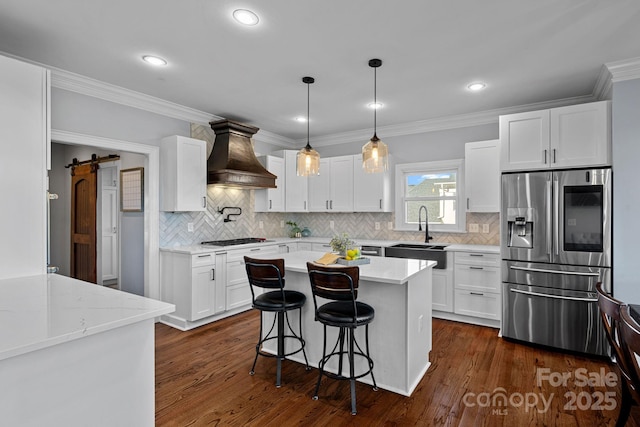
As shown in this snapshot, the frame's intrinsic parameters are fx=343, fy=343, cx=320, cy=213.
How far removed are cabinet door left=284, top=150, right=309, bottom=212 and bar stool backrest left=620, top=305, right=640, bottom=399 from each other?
14.8ft

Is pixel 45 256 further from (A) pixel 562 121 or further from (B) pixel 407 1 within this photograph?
(A) pixel 562 121

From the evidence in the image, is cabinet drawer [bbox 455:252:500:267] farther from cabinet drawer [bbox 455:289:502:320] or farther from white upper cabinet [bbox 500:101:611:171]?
white upper cabinet [bbox 500:101:611:171]

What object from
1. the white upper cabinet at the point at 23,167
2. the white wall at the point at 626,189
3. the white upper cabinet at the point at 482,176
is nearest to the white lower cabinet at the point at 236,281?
the white upper cabinet at the point at 23,167

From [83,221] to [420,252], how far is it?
5.21m

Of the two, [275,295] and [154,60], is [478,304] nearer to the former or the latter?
[275,295]

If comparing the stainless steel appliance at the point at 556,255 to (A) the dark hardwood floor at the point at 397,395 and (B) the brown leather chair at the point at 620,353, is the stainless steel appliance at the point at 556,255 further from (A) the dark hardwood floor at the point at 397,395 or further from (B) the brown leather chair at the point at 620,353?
(B) the brown leather chair at the point at 620,353

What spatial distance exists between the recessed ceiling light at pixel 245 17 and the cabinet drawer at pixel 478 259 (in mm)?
3347

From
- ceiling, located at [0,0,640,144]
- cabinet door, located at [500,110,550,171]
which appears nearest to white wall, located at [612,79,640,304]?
ceiling, located at [0,0,640,144]

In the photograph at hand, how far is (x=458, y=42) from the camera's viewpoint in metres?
2.67

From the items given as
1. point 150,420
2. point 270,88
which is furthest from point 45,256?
point 270,88

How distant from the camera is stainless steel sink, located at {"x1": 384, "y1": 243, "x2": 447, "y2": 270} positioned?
4.28 metres

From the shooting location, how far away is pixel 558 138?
338 cm

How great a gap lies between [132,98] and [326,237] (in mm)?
3539

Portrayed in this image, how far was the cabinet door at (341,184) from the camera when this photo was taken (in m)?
5.39
